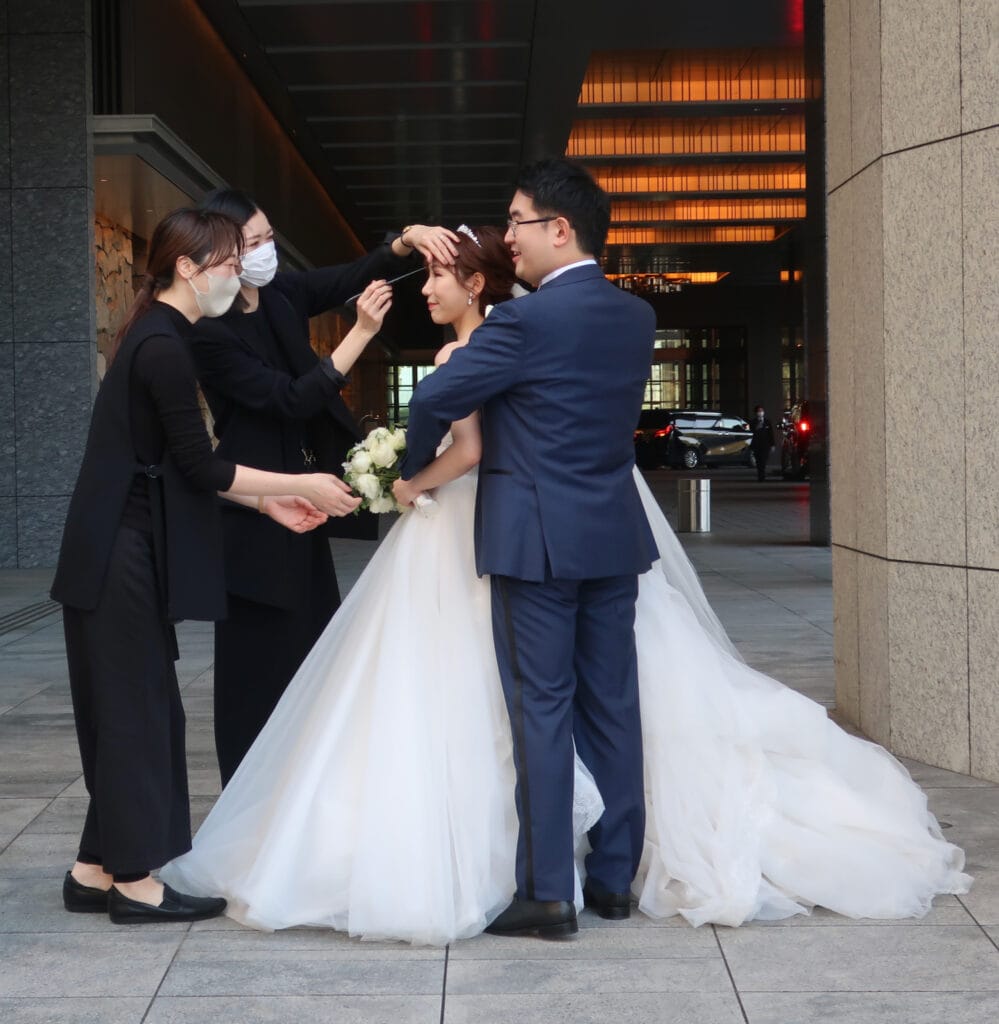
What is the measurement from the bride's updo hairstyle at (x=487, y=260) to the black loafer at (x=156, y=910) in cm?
182

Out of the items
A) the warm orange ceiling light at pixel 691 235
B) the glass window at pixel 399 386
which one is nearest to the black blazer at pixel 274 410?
the warm orange ceiling light at pixel 691 235

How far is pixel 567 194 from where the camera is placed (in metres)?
3.69

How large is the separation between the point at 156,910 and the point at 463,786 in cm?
89

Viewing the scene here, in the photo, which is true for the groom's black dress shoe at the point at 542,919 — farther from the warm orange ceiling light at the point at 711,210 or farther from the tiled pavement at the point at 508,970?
the warm orange ceiling light at the point at 711,210

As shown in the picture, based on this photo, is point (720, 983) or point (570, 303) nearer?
point (720, 983)

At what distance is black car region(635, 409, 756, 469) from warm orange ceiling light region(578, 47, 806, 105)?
15.9 meters

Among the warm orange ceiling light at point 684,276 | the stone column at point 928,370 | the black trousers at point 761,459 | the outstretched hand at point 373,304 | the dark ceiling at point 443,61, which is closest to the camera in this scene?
the outstretched hand at point 373,304

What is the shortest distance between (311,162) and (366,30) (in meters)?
7.56

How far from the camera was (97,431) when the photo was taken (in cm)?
382

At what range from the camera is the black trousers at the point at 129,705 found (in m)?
3.80

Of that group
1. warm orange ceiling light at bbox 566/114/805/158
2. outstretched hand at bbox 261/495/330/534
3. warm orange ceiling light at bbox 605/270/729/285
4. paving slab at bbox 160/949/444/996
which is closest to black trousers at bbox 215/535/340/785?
outstretched hand at bbox 261/495/330/534

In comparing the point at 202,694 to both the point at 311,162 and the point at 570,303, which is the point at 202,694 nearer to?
the point at 570,303

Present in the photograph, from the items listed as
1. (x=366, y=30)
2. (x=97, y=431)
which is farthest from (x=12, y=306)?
(x=97, y=431)

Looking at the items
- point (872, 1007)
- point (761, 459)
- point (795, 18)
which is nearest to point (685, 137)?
point (761, 459)
